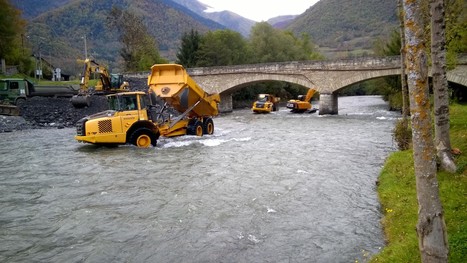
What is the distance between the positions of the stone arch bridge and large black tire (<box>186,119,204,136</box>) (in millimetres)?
20093

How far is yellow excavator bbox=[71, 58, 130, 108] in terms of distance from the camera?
91.3 ft

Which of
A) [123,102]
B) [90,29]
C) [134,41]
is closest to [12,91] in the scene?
[123,102]

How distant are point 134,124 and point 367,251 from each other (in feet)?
41.3

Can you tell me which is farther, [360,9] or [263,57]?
[360,9]

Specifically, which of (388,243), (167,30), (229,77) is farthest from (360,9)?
(388,243)

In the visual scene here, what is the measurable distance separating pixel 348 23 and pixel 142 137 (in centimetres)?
14479

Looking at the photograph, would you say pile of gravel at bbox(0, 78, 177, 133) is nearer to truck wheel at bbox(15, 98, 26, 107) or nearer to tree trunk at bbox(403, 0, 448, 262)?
truck wheel at bbox(15, 98, 26, 107)

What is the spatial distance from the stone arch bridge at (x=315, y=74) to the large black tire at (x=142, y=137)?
2346 cm

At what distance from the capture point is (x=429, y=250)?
13.9 ft

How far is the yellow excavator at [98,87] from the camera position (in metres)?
27.8

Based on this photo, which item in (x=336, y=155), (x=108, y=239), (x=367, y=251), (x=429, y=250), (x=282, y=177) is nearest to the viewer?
(x=429, y=250)

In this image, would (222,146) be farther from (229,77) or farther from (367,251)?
(229,77)

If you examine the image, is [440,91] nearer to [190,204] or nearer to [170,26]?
[190,204]

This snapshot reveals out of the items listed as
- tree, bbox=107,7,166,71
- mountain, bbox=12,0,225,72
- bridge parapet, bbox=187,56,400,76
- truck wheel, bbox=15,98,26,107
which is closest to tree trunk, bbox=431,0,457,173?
bridge parapet, bbox=187,56,400,76
